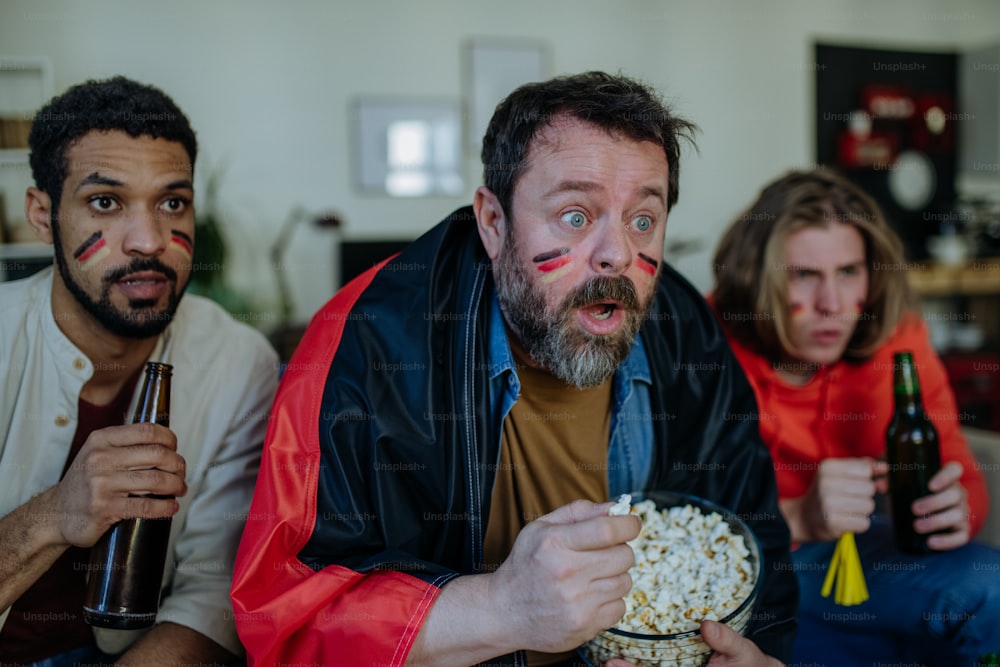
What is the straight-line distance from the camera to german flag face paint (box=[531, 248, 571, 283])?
48.7 inches

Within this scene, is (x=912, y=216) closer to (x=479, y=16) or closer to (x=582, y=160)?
(x=479, y=16)

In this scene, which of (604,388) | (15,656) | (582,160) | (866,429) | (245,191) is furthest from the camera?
(245,191)

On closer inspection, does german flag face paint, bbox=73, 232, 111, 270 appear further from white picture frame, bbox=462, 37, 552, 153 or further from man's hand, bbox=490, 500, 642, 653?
white picture frame, bbox=462, 37, 552, 153

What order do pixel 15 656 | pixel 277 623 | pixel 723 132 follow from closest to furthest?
pixel 277 623
pixel 15 656
pixel 723 132

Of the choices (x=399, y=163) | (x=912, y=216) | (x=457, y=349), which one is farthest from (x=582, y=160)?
(x=912, y=216)

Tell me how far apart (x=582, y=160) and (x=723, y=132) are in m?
3.89

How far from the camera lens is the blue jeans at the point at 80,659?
1.35 metres

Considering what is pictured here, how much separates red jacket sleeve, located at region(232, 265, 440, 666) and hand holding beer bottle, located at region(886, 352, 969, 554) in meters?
1.05

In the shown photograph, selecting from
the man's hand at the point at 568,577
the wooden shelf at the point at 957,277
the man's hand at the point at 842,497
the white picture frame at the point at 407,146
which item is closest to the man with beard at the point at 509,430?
the man's hand at the point at 568,577

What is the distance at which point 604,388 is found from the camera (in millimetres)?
1449

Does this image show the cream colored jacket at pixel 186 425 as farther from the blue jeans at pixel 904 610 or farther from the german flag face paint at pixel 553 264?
the blue jeans at pixel 904 610

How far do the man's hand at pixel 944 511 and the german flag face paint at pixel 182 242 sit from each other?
1490 millimetres

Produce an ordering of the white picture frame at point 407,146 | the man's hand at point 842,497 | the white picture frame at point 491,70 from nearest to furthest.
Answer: the man's hand at point 842,497
the white picture frame at point 407,146
the white picture frame at point 491,70

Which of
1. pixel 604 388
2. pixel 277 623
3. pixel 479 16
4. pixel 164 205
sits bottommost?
pixel 277 623
